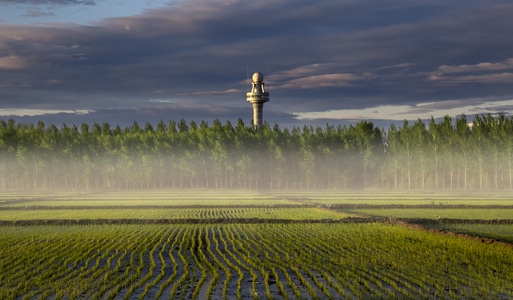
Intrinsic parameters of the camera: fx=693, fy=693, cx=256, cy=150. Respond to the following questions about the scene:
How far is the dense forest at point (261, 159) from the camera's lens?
132 metres

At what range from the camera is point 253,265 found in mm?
27781

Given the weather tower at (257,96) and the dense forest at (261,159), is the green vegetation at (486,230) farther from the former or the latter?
the weather tower at (257,96)

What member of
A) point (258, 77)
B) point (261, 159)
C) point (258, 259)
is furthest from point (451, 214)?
point (258, 77)

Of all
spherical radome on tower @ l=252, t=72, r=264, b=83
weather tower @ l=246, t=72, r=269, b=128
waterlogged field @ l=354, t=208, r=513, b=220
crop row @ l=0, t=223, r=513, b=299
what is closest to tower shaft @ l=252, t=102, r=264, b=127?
weather tower @ l=246, t=72, r=269, b=128

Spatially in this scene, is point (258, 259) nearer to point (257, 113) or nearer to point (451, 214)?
point (451, 214)

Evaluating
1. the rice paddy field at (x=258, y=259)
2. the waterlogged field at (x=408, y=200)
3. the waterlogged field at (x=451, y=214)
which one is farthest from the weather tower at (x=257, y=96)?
the rice paddy field at (x=258, y=259)

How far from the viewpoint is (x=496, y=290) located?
71.3ft

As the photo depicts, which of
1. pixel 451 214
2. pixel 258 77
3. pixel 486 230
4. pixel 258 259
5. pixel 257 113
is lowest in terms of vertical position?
pixel 451 214

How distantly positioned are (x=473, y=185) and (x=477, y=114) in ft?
48.4

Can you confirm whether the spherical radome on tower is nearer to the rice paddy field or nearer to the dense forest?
the dense forest

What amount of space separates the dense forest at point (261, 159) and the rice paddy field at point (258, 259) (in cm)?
8206

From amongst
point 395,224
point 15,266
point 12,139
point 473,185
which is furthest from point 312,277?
point 12,139

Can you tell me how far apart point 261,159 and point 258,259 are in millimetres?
117690

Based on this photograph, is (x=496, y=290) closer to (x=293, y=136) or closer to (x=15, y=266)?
(x=15, y=266)
